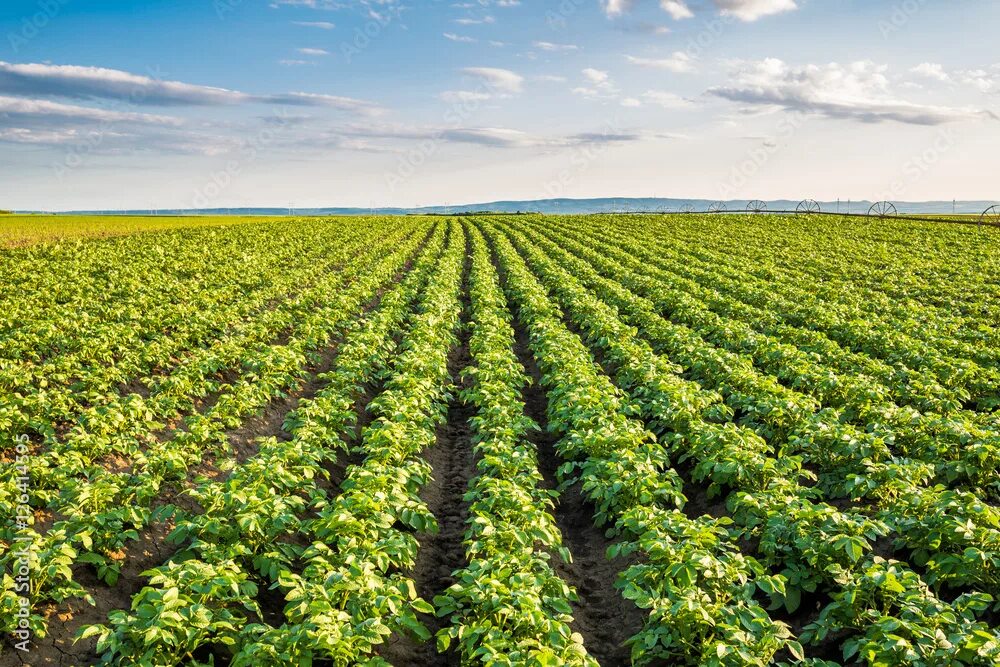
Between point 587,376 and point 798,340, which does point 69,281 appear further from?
point 798,340

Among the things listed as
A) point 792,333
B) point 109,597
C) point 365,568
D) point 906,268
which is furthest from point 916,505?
point 906,268

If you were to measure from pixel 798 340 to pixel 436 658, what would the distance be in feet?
39.5

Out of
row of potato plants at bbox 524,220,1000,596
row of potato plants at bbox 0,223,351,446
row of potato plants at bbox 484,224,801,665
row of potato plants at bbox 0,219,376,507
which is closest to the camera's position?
row of potato plants at bbox 484,224,801,665

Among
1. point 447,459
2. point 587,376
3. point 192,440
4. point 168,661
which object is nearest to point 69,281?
point 192,440

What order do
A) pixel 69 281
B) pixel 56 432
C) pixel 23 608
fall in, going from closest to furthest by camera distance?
pixel 23 608
pixel 56 432
pixel 69 281

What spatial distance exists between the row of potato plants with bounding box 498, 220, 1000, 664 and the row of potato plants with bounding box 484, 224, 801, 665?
14.8 inches

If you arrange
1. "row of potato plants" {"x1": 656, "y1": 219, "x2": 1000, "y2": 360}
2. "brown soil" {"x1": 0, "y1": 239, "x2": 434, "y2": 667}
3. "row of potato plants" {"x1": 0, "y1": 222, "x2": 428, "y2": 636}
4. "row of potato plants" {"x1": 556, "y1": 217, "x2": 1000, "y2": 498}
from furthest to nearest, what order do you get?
"row of potato plants" {"x1": 656, "y1": 219, "x2": 1000, "y2": 360}, "row of potato plants" {"x1": 556, "y1": 217, "x2": 1000, "y2": 498}, "row of potato plants" {"x1": 0, "y1": 222, "x2": 428, "y2": 636}, "brown soil" {"x1": 0, "y1": 239, "x2": 434, "y2": 667}

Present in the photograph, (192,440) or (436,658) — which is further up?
(192,440)

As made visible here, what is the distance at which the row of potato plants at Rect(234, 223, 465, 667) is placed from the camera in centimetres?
427

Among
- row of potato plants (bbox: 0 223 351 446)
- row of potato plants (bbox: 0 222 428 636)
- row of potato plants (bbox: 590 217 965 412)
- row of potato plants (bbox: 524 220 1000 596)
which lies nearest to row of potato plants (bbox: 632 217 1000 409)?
row of potato plants (bbox: 590 217 965 412)

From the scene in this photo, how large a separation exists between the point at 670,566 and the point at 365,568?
7.85ft

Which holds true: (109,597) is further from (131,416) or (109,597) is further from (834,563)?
(834,563)

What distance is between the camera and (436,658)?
213 inches

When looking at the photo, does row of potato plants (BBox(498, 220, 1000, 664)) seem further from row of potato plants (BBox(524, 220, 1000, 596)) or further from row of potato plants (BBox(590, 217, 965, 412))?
row of potato plants (BBox(590, 217, 965, 412))
